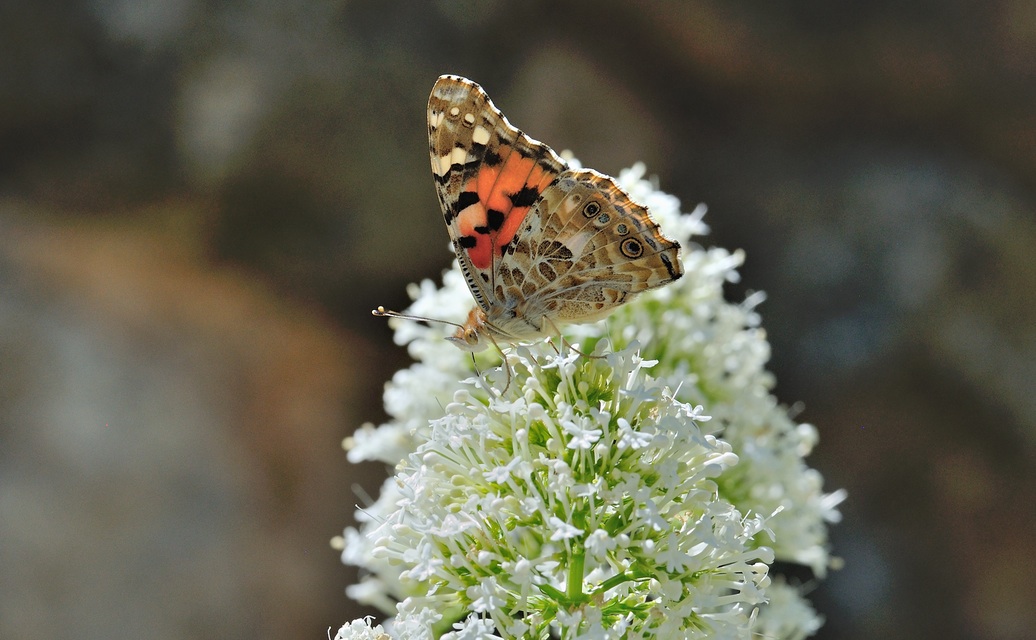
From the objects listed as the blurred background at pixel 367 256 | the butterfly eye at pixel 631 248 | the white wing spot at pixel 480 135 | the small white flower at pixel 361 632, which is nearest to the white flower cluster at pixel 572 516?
the small white flower at pixel 361 632

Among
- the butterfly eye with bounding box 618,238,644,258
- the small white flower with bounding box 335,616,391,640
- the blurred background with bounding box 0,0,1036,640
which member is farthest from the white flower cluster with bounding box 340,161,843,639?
the blurred background with bounding box 0,0,1036,640

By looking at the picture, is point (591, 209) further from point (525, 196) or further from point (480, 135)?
point (480, 135)

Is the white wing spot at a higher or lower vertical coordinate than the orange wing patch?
higher

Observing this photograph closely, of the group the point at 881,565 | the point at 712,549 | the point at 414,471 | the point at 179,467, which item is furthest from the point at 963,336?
the point at 179,467

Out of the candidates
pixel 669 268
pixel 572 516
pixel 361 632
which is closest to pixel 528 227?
pixel 669 268

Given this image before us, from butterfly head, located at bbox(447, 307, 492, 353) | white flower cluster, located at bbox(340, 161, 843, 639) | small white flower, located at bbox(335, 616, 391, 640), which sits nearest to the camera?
white flower cluster, located at bbox(340, 161, 843, 639)

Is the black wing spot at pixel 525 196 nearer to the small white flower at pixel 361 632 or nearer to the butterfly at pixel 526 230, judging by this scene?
the butterfly at pixel 526 230

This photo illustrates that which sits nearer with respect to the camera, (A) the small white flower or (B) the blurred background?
(A) the small white flower

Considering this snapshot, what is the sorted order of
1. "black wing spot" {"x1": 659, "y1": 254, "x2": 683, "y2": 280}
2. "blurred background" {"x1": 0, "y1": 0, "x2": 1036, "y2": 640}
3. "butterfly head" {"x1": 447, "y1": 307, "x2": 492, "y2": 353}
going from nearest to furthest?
"black wing spot" {"x1": 659, "y1": 254, "x2": 683, "y2": 280} < "butterfly head" {"x1": 447, "y1": 307, "x2": 492, "y2": 353} < "blurred background" {"x1": 0, "y1": 0, "x2": 1036, "y2": 640}

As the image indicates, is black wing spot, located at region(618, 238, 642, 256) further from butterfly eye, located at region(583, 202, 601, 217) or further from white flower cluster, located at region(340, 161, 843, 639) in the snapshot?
white flower cluster, located at region(340, 161, 843, 639)
